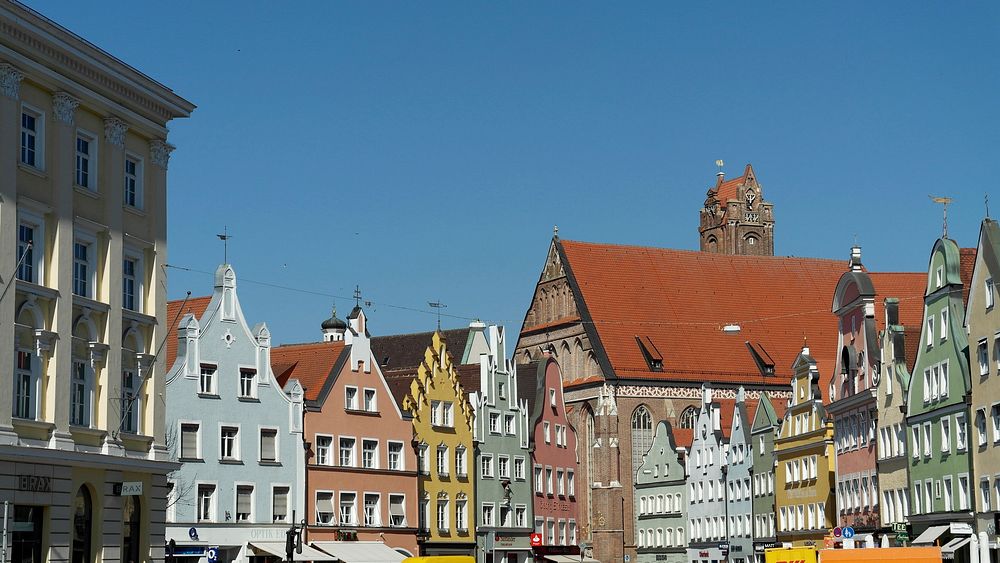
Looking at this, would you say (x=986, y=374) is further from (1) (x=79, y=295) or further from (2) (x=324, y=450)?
(1) (x=79, y=295)

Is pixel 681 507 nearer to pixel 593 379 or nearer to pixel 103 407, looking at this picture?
pixel 593 379

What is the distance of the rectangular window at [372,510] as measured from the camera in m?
67.0

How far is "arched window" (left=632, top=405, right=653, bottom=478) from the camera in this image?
4156 inches

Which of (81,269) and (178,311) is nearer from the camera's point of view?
(81,269)

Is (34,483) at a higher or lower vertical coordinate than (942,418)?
lower

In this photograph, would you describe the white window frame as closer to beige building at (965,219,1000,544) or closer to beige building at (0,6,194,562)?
beige building at (0,6,194,562)

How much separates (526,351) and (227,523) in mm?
58459

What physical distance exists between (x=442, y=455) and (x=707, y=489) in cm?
2077

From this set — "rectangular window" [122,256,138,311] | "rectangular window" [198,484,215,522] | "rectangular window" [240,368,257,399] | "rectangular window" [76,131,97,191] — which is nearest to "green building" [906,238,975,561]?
"rectangular window" [240,368,257,399]

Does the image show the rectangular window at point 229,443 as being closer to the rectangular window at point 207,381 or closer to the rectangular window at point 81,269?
the rectangular window at point 207,381

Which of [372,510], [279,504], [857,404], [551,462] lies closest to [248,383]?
[279,504]

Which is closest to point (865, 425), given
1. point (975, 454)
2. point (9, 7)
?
point (975, 454)

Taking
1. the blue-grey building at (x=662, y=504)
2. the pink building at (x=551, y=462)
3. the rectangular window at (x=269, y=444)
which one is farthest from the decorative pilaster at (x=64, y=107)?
the blue-grey building at (x=662, y=504)

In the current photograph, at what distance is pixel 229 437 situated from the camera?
198ft
